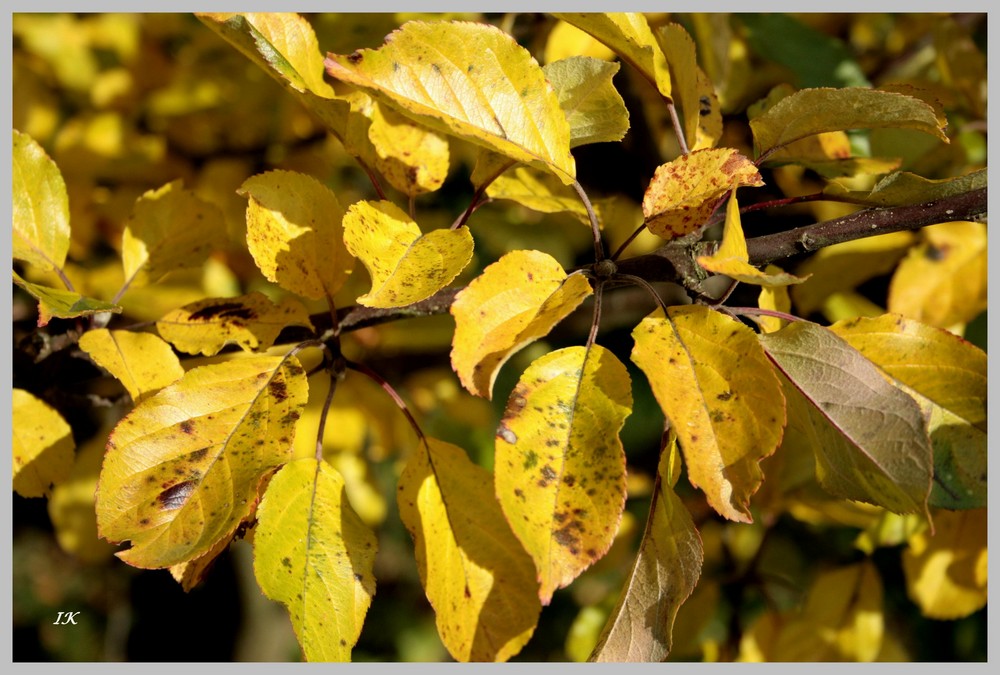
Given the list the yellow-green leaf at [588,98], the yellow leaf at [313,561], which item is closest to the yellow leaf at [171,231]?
the yellow leaf at [313,561]

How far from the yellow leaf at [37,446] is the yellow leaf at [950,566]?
1012 millimetres

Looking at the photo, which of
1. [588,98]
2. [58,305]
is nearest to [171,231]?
[58,305]

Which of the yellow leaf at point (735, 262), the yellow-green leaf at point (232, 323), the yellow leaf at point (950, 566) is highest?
the yellow leaf at point (735, 262)

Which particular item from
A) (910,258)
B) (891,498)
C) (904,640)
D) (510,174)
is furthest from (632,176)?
(904,640)

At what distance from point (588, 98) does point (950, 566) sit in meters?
0.84

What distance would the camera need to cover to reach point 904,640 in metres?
2.02

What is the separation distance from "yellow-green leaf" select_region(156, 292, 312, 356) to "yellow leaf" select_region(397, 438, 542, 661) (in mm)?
177

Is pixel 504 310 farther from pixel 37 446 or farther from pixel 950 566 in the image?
pixel 950 566

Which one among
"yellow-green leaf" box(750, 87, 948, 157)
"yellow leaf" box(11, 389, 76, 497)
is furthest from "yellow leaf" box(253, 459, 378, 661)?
"yellow-green leaf" box(750, 87, 948, 157)

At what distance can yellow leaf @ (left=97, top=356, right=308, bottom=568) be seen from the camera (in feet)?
2.08

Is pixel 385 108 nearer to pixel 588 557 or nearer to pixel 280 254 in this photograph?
pixel 280 254

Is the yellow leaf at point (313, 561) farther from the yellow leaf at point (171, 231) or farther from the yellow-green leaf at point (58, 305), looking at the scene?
the yellow leaf at point (171, 231)

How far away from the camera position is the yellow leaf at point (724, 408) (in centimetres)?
56

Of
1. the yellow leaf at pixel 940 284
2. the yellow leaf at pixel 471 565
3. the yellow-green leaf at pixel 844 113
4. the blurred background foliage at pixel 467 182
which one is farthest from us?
the blurred background foliage at pixel 467 182
